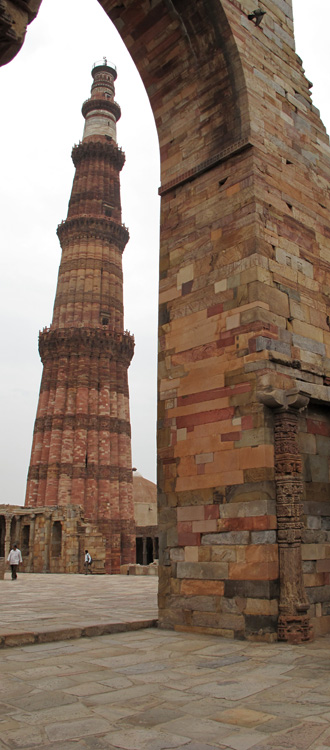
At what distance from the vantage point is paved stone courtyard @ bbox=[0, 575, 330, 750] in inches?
97.2

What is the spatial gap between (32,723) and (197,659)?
1.84 m

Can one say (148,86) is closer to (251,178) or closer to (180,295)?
(251,178)

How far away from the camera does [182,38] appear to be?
7016 millimetres

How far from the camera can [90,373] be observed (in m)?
30.9

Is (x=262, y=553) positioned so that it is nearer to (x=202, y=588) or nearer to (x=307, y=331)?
(x=202, y=588)

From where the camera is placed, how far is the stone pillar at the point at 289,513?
4.91m

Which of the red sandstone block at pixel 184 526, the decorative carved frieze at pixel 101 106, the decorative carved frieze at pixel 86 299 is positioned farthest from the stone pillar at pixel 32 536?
the decorative carved frieze at pixel 101 106

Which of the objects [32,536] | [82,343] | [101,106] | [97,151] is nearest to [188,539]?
[32,536]

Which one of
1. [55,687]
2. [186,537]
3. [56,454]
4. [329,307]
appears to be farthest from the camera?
[56,454]

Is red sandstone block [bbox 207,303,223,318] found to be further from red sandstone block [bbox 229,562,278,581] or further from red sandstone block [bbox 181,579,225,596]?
red sandstone block [bbox 181,579,225,596]

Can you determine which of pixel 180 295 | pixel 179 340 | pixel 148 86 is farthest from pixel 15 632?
pixel 148 86

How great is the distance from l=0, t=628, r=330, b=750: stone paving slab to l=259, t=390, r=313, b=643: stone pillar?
0.21m

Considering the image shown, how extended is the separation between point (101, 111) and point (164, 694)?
3886 centimetres

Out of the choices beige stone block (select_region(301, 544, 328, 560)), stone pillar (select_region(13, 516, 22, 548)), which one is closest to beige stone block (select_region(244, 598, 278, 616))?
beige stone block (select_region(301, 544, 328, 560))
